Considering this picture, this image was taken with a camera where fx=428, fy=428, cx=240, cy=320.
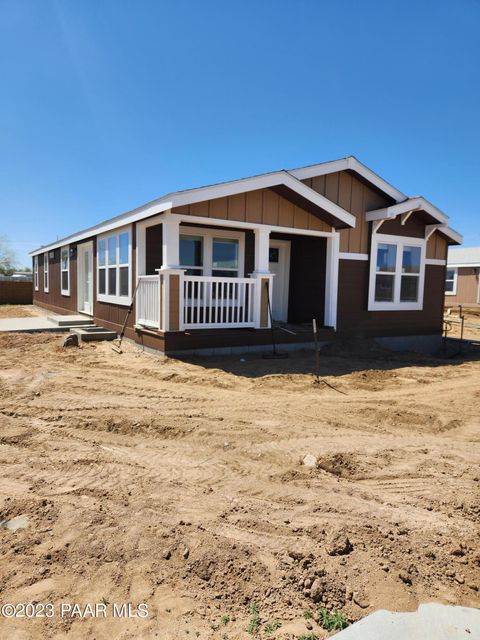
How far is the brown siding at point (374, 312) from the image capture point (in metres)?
10.5

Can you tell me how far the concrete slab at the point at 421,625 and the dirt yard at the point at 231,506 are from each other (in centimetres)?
8

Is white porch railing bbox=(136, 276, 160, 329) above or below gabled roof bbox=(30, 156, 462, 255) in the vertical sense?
below

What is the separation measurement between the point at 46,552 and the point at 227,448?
189 cm

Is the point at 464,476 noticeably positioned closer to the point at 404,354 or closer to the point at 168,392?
the point at 168,392

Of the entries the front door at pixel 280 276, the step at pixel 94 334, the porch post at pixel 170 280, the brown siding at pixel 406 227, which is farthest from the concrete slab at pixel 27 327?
the brown siding at pixel 406 227

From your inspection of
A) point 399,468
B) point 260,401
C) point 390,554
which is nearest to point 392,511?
point 390,554

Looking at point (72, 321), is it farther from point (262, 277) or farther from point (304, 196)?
point (304, 196)

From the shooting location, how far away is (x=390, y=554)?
247 centimetres

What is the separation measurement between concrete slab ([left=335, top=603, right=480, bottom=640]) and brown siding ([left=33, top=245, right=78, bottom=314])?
13.9 m

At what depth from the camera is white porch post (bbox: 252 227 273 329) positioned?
28.9 ft

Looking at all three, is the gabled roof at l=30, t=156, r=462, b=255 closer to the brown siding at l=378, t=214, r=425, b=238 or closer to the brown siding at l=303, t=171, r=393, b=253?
the brown siding at l=303, t=171, r=393, b=253

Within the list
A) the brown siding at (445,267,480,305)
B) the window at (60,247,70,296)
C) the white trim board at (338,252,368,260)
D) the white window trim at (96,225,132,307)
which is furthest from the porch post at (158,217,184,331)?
the brown siding at (445,267,480,305)

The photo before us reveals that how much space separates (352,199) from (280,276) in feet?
8.64

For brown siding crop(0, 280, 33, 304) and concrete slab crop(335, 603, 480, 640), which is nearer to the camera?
concrete slab crop(335, 603, 480, 640)
